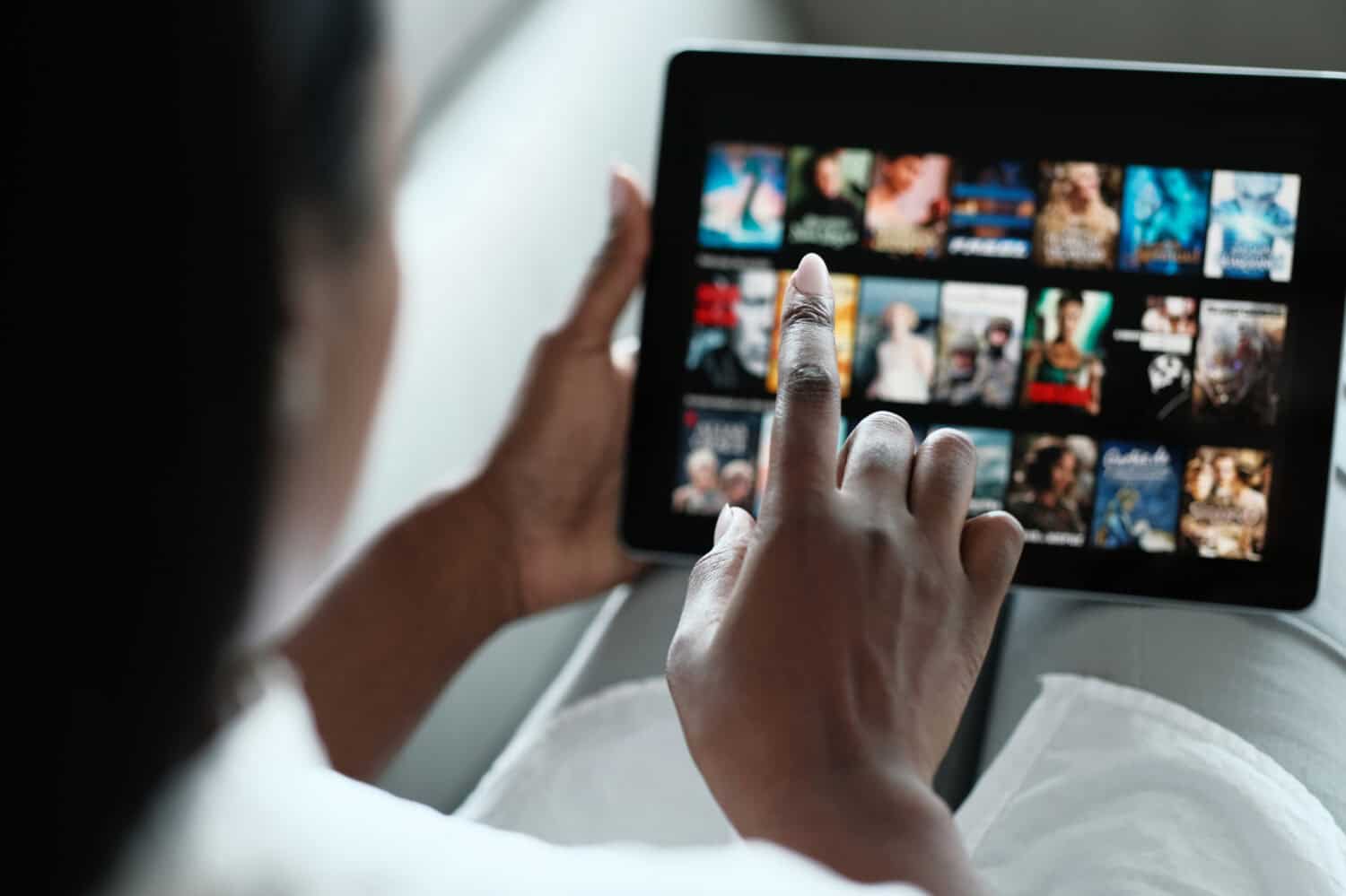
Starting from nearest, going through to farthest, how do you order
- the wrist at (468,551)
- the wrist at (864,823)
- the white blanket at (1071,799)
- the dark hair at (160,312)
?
the dark hair at (160,312), the wrist at (864,823), the white blanket at (1071,799), the wrist at (468,551)

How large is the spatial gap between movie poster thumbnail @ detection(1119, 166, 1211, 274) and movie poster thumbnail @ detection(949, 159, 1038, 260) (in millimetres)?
49

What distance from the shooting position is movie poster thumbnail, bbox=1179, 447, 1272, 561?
0.60m

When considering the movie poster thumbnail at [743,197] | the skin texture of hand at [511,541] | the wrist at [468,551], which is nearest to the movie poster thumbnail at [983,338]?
the movie poster thumbnail at [743,197]

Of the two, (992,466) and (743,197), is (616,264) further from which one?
(992,466)

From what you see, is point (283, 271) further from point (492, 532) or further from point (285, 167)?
point (492, 532)

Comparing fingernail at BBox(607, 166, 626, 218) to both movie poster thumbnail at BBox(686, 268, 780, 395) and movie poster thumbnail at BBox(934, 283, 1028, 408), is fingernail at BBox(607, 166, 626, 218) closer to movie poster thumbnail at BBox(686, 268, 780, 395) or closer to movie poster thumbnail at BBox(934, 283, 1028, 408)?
movie poster thumbnail at BBox(686, 268, 780, 395)

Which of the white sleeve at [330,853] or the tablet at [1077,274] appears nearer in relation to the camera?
the white sleeve at [330,853]

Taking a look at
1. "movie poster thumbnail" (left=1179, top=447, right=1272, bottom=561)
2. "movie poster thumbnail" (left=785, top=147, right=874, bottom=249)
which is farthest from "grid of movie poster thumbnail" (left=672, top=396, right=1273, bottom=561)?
"movie poster thumbnail" (left=785, top=147, right=874, bottom=249)

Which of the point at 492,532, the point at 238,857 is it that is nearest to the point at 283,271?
the point at 238,857

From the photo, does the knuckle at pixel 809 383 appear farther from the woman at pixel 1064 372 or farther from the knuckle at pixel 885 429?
the woman at pixel 1064 372

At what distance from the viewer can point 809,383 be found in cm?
39

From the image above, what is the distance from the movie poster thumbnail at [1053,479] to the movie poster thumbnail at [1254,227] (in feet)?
0.37

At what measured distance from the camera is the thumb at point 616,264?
71cm

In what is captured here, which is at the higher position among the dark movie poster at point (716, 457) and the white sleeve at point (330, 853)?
the dark movie poster at point (716, 457)
